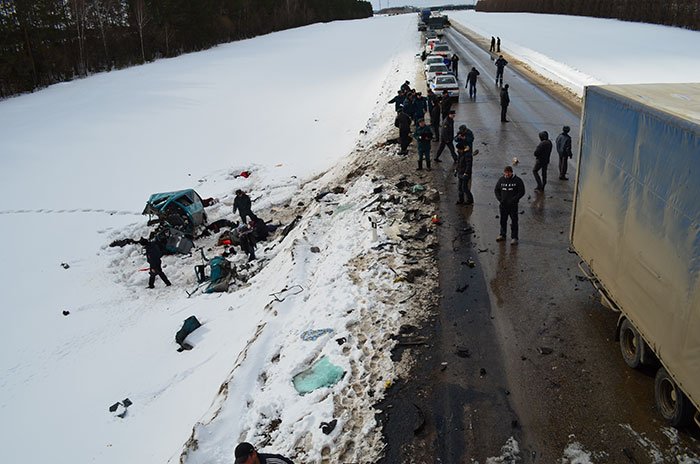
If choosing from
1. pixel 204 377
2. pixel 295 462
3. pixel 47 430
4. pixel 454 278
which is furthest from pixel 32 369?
pixel 454 278

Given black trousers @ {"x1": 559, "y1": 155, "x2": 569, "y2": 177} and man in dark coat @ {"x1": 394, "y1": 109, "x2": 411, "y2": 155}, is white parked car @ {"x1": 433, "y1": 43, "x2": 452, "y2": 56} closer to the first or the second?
man in dark coat @ {"x1": 394, "y1": 109, "x2": 411, "y2": 155}

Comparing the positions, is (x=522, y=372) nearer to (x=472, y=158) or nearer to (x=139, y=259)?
(x=472, y=158)

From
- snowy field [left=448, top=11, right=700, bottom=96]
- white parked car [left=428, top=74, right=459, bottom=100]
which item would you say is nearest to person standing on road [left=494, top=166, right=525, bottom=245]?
white parked car [left=428, top=74, right=459, bottom=100]

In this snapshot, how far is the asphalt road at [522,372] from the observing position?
18.1 feet

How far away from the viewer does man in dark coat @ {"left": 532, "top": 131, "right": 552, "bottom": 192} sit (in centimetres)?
1227

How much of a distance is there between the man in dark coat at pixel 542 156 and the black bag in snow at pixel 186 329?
8.74 metres

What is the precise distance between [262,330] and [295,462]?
117 inches

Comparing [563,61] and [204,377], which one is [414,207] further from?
[563,61]

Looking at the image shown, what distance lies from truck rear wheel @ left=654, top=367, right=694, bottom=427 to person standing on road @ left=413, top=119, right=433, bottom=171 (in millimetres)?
9535

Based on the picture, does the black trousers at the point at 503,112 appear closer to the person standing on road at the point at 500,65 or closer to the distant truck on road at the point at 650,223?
the person standing on road at the point at 500,65

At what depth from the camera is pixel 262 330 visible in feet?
27.3

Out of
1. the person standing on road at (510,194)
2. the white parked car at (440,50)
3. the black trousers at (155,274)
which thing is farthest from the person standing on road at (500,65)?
the black trousers at (155,274)

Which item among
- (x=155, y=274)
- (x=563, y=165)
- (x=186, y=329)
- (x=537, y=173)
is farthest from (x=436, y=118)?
(x=186, y=329)

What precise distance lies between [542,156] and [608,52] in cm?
3485
